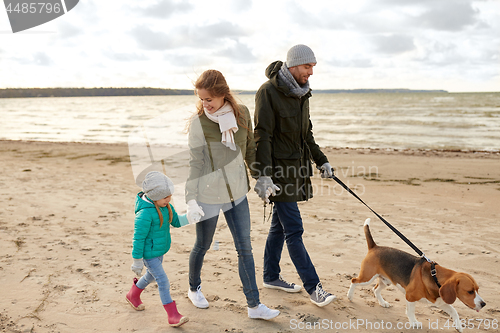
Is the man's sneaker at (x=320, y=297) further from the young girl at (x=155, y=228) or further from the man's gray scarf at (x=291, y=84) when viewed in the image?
the man's gray scarf at (x=291, y=84)

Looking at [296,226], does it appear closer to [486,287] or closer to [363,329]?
[363,329]

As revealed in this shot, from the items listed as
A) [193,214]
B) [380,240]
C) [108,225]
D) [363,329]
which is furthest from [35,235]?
[380,240]

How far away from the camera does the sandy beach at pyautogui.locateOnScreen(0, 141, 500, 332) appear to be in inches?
133

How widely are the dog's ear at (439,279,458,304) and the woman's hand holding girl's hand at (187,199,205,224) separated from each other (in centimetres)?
198

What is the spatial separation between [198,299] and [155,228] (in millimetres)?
950

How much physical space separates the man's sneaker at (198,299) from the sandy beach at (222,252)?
7cm

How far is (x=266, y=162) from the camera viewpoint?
3420 millimetres

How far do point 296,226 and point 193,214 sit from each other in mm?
1039

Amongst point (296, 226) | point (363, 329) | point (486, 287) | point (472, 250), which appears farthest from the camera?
point (472, 250)

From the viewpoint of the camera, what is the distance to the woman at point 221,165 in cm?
304

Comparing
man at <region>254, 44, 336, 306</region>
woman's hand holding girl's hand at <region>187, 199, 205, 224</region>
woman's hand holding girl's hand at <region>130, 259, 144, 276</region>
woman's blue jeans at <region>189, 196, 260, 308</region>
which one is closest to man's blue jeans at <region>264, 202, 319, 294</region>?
man at <region>254, 44, 336, 306</region>

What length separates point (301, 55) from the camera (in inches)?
134

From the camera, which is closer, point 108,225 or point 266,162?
point 266,162

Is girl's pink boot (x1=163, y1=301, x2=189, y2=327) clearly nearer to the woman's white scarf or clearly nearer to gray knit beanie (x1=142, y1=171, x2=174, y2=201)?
gray knit beanie (x1=142, y1=171, x2=174, y2=201)
